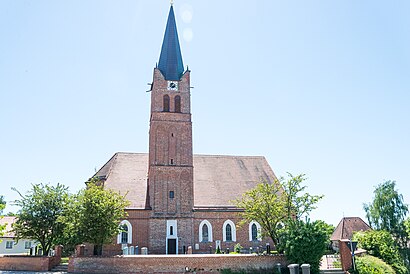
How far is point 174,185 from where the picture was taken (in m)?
35.2

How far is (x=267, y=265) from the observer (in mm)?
24469

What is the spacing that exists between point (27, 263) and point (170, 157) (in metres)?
15.5

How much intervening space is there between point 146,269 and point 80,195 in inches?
291

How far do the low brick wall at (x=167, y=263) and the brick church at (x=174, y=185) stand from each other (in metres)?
8.63

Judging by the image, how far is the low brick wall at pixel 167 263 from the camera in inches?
938

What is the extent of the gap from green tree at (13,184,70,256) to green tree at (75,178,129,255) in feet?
6.24

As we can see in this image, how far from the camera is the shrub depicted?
24.5 meters

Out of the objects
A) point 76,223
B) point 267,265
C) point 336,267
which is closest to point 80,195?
point 76,223

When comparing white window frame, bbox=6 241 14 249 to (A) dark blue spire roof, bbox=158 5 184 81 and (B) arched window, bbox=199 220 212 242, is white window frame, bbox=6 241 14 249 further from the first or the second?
(A) dark blue spire roof, bbox=158 5 184 81

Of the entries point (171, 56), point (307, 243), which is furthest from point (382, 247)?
point (171, 56)

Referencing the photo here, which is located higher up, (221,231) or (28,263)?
(221,231)

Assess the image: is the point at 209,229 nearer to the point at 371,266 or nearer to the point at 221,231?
the point at 221,231

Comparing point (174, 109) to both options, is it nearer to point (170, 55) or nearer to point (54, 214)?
point (170, 55)

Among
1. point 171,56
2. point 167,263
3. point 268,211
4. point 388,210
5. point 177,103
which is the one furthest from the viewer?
point 388,210
